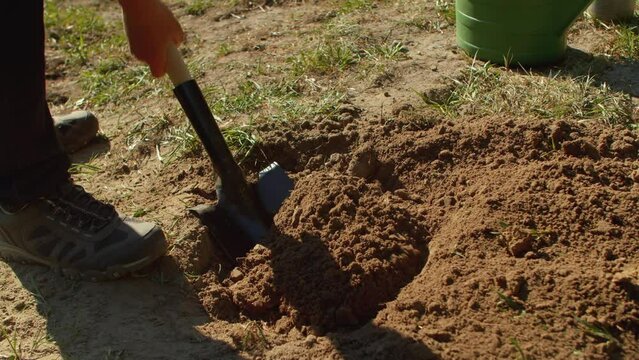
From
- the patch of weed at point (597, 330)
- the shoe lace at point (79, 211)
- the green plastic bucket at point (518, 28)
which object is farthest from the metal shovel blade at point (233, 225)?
the green plastic bucket at point (518, 28)

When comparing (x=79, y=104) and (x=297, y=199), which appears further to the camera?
(x=79, y=104)

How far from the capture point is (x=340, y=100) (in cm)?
363

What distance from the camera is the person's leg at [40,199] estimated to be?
2607 millimetres

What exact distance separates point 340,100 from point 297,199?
2.29ft

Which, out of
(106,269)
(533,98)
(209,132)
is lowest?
(533,98)

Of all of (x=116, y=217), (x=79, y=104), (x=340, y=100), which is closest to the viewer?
(x=116, y=217)

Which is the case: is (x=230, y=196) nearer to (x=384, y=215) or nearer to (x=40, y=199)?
(x=384, y=215)

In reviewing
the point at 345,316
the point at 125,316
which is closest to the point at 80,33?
the point at 125,316

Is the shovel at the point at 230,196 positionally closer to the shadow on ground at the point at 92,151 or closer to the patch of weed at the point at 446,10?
the shadow on ground at the point at 92,151

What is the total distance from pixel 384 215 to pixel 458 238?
12.3 inches

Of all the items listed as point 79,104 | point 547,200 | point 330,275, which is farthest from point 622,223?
point 79,104

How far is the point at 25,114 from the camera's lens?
8.78 ft

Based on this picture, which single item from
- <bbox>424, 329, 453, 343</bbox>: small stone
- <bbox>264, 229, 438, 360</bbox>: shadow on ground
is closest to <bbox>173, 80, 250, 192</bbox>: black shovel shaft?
<bbox>264, 229, 438, 360</bbox>: shadow on ground

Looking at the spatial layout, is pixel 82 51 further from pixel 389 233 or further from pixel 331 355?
pixel 331 355
